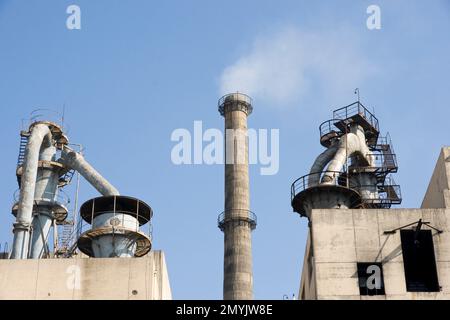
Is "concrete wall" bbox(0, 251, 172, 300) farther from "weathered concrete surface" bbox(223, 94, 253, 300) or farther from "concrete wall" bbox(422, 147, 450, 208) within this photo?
"weathered concrete surface" bbox(223, 94, 253, 300)

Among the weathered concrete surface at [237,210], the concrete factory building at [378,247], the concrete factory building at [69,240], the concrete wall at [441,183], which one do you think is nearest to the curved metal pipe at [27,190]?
the concrete factory building at [69,240]

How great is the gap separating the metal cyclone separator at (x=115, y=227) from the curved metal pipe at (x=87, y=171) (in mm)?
1038

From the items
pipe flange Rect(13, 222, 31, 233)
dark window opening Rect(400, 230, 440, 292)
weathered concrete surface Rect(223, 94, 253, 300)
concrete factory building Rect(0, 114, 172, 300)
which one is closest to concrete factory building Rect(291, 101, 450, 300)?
dark window opening Rect(400, 230, 440, 292)

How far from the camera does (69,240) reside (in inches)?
1551

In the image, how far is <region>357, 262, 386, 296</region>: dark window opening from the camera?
101ft

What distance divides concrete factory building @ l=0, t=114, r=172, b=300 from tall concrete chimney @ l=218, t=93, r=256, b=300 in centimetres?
1540

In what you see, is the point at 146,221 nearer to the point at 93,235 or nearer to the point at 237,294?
the point at 93,235

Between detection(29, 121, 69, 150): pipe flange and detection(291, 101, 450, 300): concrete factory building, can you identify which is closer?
detection(291, 101, 450, 300): concrete factory building

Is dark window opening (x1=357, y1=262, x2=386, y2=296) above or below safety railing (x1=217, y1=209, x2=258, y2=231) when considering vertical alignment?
below

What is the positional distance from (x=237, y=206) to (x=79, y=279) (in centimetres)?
2616

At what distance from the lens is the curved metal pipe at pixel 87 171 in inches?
1441

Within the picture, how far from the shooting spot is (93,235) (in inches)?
1352

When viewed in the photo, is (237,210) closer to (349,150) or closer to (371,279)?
(349,150)
